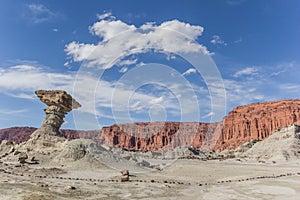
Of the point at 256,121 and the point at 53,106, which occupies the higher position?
the point at 256,121

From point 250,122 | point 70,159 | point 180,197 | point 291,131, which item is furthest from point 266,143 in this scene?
point 250,122

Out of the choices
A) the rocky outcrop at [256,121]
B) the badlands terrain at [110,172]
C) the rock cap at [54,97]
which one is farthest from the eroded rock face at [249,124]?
the rock cap at [54,97]

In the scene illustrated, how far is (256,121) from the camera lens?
556 feet

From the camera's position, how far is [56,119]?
42.2 meters

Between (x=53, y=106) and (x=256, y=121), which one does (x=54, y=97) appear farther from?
(x=256, y=121)

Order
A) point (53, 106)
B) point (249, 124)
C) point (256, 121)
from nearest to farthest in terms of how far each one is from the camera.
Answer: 1. point (53, 106)
2. point (256, 121)
3. point (249, 124)

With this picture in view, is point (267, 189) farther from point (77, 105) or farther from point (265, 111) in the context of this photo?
point (265, 111)

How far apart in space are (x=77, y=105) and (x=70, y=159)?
48.1 ft

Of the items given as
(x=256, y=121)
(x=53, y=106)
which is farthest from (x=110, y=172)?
(x=256, y=121)

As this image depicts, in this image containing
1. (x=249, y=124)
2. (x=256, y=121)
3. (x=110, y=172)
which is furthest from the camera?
(x=249, y=124)

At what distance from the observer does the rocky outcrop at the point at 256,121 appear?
15519 cm

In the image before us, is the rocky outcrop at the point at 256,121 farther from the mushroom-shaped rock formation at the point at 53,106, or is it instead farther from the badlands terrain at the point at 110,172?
→ the mushroom-shaped rock formation at the point at 53,106

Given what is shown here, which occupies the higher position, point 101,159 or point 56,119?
point 56,119

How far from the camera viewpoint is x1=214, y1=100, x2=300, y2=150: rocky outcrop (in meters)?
155
